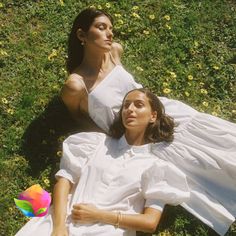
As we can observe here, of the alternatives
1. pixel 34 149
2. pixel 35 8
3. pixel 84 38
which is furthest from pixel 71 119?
pixel 35 8

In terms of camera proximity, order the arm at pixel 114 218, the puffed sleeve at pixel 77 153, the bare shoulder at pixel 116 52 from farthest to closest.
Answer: the bare shoulder at pixel 116 52
the puffed sleeve at pixel 77 153
the arm at pixel 114 218

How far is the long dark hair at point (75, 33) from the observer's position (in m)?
5.10

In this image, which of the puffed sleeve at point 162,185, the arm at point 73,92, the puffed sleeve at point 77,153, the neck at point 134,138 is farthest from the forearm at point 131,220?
the arm at point 73,92

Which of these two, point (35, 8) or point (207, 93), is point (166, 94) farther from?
point (35, 8)

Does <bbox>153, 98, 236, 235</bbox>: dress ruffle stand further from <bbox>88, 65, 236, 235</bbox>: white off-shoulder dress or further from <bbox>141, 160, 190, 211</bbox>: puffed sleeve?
<bbox>141, 160, 190, 211</bbox>: puffed sleeve

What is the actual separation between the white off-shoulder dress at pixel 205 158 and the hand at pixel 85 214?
928 mm

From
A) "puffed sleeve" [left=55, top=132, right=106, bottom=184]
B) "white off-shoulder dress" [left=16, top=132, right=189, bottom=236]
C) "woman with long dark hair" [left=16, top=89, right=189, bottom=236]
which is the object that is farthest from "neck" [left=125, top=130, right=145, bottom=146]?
"puffed sleeve" [left=55, top=132, right=106, bottom=184]

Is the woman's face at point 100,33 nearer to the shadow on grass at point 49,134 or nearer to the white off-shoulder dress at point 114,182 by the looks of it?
the shadow on grass at point 49,134

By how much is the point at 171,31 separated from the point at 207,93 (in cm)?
103

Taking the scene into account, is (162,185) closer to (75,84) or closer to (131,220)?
(131,220)

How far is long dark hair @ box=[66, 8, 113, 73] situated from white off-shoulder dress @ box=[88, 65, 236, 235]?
0.53 m

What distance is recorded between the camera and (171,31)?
6449mm

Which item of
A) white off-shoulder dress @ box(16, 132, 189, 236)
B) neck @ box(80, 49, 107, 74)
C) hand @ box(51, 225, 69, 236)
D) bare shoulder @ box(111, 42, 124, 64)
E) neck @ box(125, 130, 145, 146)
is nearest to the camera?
hand @ box(51, 225, 69, 236)

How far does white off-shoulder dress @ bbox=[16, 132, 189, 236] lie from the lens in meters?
4.22
